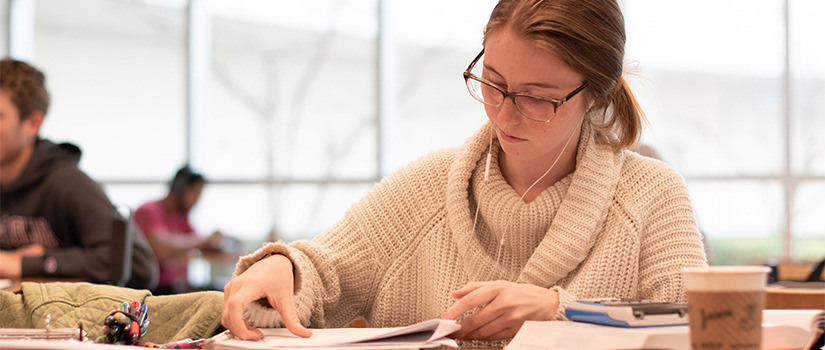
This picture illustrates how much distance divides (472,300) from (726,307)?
470 millimetres

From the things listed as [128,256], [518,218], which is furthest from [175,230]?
[518,218]

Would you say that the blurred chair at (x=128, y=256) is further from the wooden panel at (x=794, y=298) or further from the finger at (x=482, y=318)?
the wooden panel at (x=794, y=298)

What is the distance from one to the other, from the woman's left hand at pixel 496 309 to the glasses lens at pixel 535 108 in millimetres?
301

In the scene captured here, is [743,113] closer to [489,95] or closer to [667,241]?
[667,241]

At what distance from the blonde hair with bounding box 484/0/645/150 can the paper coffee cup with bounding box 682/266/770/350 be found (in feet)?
2.11

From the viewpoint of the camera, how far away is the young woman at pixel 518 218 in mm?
1310

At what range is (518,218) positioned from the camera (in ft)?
4.79

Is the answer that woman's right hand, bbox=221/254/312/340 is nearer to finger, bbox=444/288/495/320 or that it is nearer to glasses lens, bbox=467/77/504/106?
finger, bbox=444/288/495/320

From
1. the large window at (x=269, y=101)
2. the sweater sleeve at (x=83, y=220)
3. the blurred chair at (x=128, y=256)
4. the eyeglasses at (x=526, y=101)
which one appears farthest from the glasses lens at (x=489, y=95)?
the large window at (x=269, y=101)

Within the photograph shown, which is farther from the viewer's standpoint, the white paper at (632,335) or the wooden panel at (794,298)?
the wooden panel at (794,298)

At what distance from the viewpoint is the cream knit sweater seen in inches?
54.8

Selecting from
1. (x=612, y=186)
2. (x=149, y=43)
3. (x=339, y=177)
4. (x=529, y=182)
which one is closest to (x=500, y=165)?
(x=529, y=182)

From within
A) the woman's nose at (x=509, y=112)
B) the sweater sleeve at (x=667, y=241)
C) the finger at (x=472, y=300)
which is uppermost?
the woman's nose at (x=509, y=112)

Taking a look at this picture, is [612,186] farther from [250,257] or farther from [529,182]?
[250,257]
